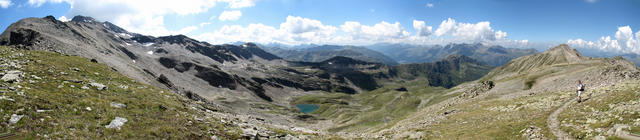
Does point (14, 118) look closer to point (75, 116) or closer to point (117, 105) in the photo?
point (75, 116)

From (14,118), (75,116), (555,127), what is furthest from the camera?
(555,127)

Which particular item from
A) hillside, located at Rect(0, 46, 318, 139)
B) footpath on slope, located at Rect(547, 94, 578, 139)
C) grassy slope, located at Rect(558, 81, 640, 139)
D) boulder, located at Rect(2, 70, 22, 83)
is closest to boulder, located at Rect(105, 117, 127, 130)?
hillside, located at Rect(0, 46, 318, 139)

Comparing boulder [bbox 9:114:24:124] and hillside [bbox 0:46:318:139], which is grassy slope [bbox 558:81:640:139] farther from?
boulder [bbox 9:114:24:124]

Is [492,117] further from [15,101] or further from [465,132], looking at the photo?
[15,101]

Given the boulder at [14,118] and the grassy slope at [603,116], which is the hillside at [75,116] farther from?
the grassy slope at [603,116]

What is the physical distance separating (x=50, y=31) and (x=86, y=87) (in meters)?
217

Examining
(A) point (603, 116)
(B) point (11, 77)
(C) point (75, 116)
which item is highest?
(B) point (11, 77)

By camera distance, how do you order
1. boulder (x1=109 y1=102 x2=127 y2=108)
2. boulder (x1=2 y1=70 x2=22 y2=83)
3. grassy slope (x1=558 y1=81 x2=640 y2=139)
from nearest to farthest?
grassy slope (x1=558 y1=81 x2=640 y2=139) → boulder (x1=2 y1=70 x2=22 y2=83) → boulder (x1=109 y1=102 x2=127 y2=108)

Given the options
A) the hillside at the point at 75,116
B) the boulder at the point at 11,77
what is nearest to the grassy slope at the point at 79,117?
the hillside at the point at 75,116

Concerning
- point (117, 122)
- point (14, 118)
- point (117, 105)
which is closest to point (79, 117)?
point (117, 122)

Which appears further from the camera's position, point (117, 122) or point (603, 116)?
point (603, 116)

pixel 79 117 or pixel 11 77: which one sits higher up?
pixel 11 77

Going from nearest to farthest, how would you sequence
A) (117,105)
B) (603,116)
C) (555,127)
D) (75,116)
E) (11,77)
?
(75,116) < (603,116) < (11,77) < (117,105) < (555,127)

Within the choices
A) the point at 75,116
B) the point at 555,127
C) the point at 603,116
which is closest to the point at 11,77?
the point at 75,116
